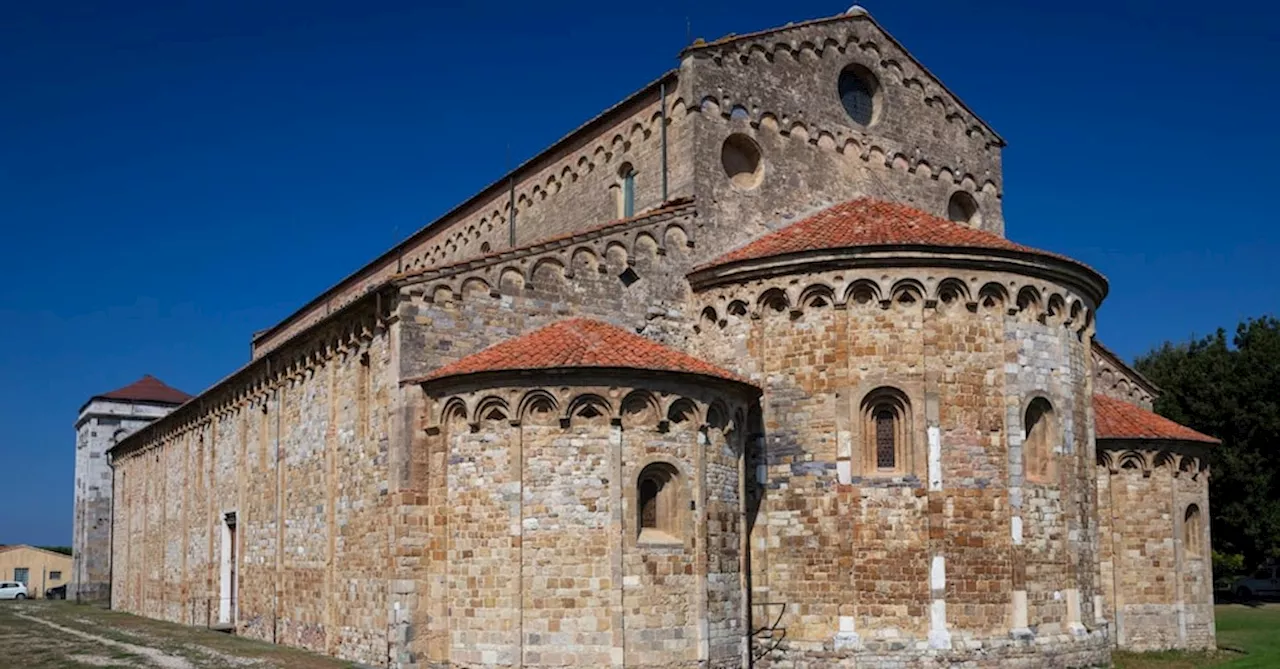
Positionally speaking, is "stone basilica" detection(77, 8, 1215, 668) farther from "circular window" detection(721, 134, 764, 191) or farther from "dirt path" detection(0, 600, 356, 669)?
"dirt path" detection(0, 600, 356, 669)

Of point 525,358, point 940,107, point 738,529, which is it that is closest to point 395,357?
point 525,358

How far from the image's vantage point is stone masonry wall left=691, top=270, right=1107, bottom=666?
17.4m

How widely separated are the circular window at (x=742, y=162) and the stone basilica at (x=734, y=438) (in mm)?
97

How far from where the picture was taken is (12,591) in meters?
50.8

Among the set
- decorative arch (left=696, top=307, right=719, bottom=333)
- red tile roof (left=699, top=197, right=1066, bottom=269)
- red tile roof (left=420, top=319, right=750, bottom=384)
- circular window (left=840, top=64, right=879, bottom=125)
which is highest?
circular window (left=840, top=64, right=879, bottom=125)

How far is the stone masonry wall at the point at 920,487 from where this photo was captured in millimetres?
17406

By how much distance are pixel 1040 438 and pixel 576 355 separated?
304 inches

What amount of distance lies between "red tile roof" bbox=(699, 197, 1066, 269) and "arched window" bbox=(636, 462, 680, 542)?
14.0ft

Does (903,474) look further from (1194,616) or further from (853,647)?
(1194,616)

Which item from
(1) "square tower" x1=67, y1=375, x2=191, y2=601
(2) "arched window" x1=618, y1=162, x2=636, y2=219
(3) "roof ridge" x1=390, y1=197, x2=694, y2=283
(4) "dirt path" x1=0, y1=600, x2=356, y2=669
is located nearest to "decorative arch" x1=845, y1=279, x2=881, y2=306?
(3) "roof ridge" x1=390, y1=197, x2=694, y2=283

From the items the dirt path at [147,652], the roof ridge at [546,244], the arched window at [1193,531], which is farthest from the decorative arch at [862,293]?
the dirt path at [147,652]

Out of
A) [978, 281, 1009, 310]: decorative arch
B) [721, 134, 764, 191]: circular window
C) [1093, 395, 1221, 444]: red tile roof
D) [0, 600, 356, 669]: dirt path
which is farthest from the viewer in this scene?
[1093, 395, 1221, 444]: red tile roof

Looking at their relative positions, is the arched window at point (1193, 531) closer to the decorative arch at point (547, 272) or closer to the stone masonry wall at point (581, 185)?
the stone masonry wall at point (581, 185)

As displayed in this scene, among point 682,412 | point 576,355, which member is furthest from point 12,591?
point 682,412
